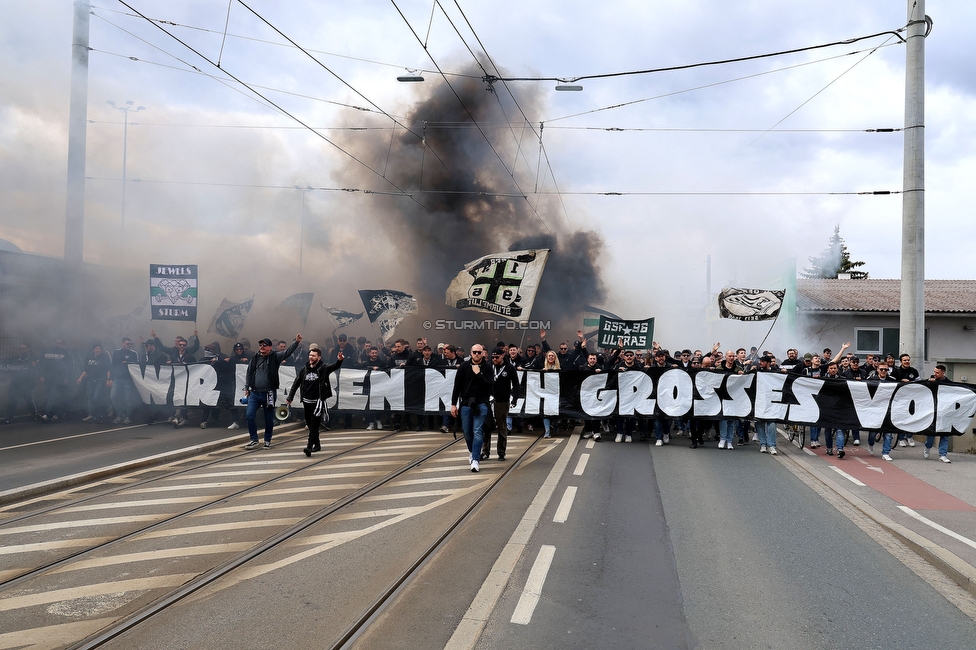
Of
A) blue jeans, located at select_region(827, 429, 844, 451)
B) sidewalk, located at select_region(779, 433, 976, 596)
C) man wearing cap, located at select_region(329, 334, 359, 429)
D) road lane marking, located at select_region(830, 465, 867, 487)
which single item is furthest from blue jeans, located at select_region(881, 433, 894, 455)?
man wearing cap, located at select_region(329, 334, 359, 429)

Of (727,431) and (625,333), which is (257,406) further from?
(625,333)

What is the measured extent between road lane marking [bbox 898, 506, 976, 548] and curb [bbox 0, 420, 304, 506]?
28.1 ft

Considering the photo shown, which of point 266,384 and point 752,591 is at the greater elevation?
point 266,384

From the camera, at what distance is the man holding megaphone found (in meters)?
9.27

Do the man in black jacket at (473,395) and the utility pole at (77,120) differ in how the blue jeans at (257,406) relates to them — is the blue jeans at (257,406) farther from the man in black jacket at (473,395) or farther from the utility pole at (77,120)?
the utility pole at (77,120)

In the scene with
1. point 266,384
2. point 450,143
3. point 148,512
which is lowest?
point 148,512

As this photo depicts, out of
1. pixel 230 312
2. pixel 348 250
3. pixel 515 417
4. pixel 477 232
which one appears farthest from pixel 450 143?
pixel 515 417

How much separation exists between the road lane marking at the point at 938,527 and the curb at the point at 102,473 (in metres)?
8.55

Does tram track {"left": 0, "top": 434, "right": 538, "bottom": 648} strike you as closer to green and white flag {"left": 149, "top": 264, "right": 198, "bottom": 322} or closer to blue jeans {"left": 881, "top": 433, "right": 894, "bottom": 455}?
green and white flag {"left": 149, "top": 264, "right": 198, "bottom": 322}

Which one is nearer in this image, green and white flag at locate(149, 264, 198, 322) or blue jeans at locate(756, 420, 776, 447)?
blue jeans at locate(756, 420, 776, 447)

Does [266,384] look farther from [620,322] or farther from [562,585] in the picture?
[620,322]

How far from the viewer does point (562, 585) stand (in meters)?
4.24

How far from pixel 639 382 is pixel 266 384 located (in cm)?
619

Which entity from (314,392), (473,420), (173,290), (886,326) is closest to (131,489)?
(314,392)
